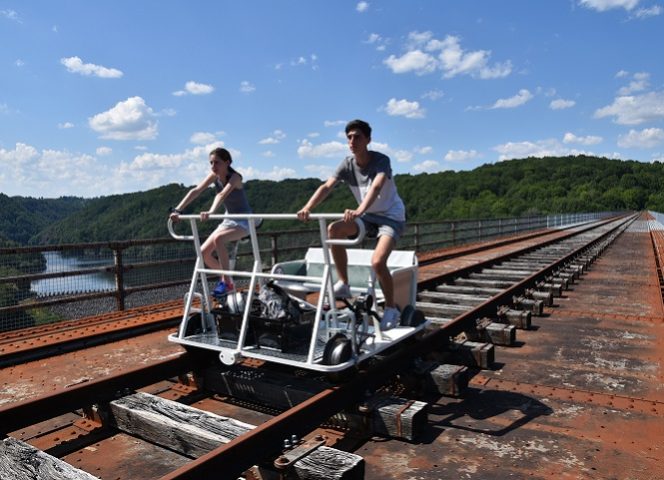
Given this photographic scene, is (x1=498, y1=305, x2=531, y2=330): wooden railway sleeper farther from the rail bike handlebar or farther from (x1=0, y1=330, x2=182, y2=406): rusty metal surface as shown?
(x1=0, y1=330, x2=182, y2=406): rusty metal surface

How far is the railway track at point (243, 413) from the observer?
2586 mm

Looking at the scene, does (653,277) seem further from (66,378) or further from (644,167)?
(644,167)

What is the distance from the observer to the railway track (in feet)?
8.48

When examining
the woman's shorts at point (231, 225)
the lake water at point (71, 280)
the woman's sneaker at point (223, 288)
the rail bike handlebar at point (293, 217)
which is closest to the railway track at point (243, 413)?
the woman's sneaker at point (223, 288)

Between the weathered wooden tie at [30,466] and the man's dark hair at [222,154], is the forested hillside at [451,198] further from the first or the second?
the weathered wooden tie at [30,466]

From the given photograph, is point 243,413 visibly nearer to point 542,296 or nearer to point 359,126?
point 359,126

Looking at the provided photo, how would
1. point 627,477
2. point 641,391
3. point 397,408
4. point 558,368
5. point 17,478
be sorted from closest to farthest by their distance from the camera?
point 17,478 < point 627,477 < point 397,408 < point 641,391 < point 558,368

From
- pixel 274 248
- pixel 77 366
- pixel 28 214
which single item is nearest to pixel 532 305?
pixel 274 248

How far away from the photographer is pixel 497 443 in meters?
3.24

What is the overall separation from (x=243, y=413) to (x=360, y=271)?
2.11m

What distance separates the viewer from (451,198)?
86125 millimetres

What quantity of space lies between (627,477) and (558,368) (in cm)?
210

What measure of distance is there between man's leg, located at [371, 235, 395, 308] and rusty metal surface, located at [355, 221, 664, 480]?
934 millimetres

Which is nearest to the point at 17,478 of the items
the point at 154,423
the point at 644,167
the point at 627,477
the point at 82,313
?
the point at 154,423
